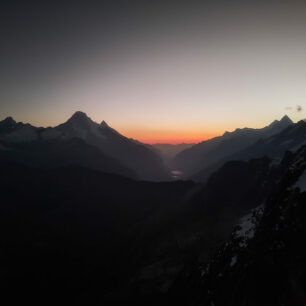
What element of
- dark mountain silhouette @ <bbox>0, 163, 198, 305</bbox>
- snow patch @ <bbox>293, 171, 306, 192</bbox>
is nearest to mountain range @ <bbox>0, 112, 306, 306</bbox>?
snow patch @ <bbox>293, 171, 306, 192</bbox>

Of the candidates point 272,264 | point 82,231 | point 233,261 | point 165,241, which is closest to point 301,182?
point 272,264

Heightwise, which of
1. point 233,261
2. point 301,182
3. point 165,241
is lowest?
point 165,241

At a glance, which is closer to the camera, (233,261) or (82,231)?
(233,261)

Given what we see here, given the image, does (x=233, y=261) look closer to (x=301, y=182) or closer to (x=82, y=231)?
(x=301, y=182)

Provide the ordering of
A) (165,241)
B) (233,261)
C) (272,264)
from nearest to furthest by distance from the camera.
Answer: (272,264)
(233,261)
(165,241)

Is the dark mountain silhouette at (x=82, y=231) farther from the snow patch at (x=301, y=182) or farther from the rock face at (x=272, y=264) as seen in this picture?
the snow patch at (x=301, y=182)

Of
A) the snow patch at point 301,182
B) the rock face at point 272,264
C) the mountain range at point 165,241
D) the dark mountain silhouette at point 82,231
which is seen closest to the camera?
the rock face at point 272,264

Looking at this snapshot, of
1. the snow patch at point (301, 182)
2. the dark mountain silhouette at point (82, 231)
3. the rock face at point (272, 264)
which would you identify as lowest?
the dark mountain silhouette at point (82, 231)

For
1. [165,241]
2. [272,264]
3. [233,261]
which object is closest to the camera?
[272,264]

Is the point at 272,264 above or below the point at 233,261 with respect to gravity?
above

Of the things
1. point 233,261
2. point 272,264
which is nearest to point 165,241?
point 233,261

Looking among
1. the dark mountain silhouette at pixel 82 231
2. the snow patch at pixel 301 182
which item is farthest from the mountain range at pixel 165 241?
the dark mountain silhouette at pixel 82 231

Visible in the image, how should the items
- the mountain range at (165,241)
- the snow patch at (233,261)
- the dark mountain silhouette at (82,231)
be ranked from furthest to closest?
1. the dark mountain silhouette at (82,231)
2. the snow patch at (233,261)
3. the mountain range at (165,241)

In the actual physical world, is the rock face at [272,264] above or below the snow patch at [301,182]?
below
